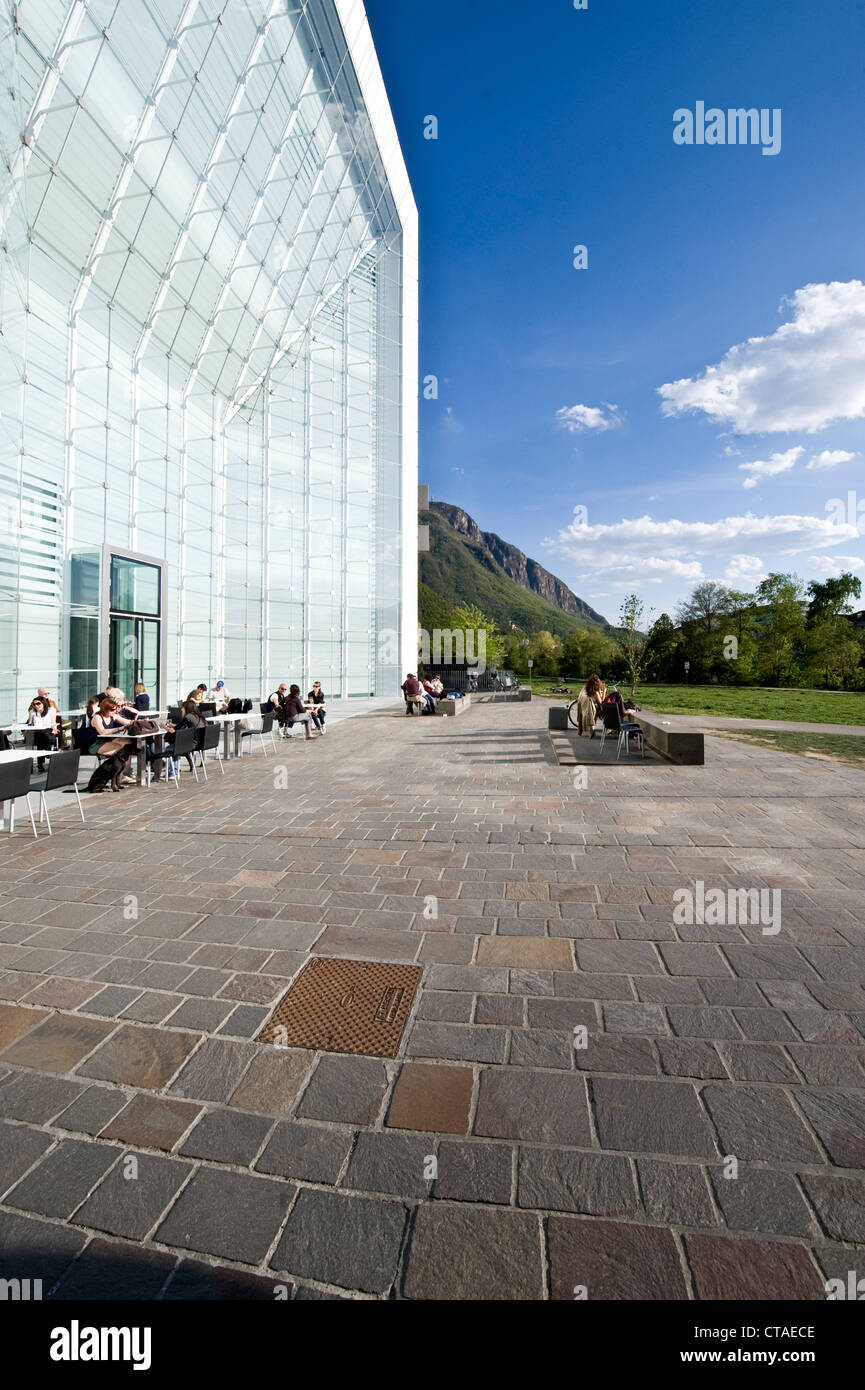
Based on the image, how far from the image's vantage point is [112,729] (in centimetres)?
855

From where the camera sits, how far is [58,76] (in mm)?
12688

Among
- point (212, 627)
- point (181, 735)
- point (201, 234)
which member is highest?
point (201, 234)

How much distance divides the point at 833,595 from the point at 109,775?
71.8 m

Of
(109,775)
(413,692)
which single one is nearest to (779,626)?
(413,692)

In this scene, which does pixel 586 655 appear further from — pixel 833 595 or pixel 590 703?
pixel 590 703

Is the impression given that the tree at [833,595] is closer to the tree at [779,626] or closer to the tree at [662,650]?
the tree at [779,626]

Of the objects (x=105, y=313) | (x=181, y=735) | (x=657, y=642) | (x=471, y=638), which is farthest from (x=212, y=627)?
(x=657, y=642)

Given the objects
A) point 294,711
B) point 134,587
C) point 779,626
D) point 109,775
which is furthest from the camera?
point 779,626

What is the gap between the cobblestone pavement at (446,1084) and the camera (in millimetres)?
1632

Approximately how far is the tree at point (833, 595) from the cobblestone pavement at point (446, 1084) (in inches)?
2674

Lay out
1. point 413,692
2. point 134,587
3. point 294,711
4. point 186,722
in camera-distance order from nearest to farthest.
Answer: point 186,722 < point 294,711 < point 134,587 < point 413,692

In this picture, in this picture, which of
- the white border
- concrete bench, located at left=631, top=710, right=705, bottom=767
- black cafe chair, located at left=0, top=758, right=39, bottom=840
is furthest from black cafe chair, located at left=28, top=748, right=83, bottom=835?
the white border
